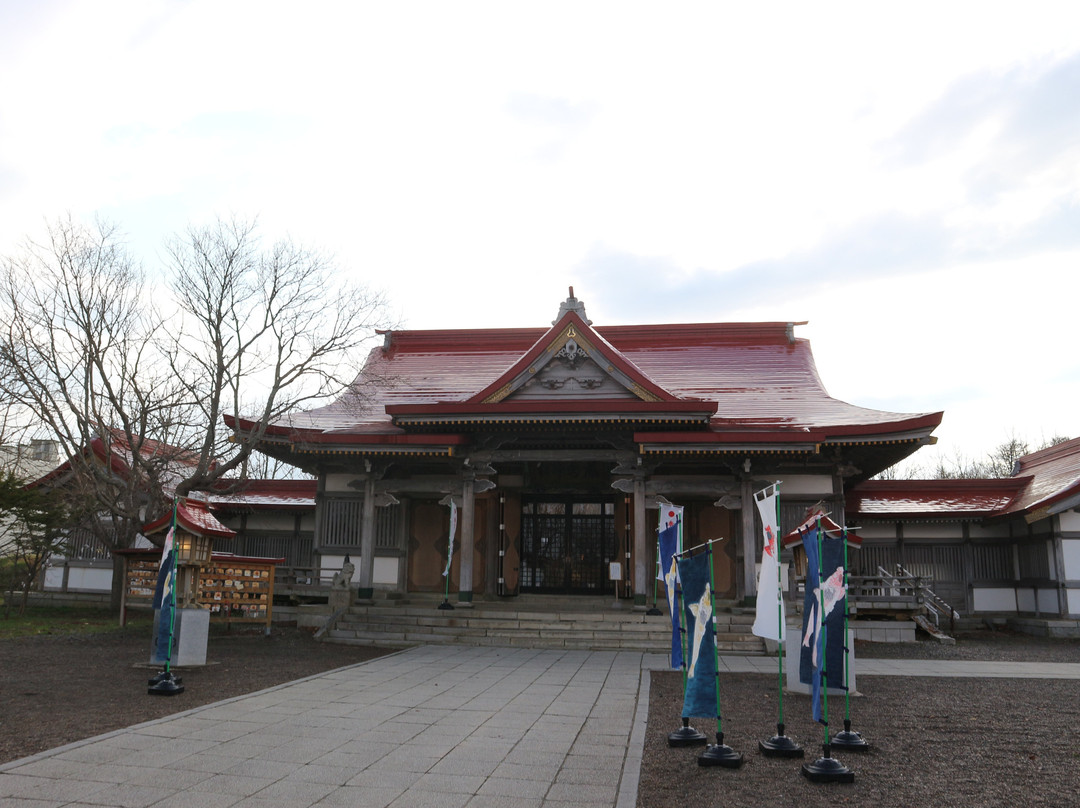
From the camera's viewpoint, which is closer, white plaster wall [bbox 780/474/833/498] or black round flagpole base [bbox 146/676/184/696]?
black round flagpole base [bbox 146/676/184/696]

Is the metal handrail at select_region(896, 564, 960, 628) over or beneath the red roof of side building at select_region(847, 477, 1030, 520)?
beneath

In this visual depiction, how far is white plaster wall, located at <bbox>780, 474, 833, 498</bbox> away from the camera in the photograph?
16.8 meters

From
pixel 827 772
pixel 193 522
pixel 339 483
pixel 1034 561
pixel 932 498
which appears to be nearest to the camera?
pixel 827 772

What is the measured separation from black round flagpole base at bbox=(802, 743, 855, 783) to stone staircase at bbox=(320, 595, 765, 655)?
7.96m

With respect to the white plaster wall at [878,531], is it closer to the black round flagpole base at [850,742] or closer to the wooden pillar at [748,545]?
the wooden pillar at [748,545]

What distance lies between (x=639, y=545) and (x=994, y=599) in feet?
31.4

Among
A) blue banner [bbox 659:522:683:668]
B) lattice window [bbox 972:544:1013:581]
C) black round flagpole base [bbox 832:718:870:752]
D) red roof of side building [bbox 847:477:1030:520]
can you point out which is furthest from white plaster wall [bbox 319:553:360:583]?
lattice window [bbox 972:544:1013:581]

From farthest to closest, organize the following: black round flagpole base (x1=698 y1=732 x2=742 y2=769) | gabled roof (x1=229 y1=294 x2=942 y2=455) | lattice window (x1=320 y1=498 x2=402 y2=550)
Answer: lattice window (x1=320 y1=498 x2=402 y2=550)
gabled roof (x1=229 y1=294 x2=942 y2=455)
black round flagpole base (x1=698 y1=732 x2=742 y2=769)

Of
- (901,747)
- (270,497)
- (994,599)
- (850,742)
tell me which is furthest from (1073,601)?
(270,497)

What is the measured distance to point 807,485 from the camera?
1688cm

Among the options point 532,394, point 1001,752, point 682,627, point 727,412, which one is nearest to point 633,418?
point 532,394

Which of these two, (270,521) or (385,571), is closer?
(385,571)

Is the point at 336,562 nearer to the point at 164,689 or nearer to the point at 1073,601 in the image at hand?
the point at 164,689

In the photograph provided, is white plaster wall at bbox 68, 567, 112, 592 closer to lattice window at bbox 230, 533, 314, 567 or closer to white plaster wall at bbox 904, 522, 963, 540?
lattice window at bbox 230, 533, 314, 567
